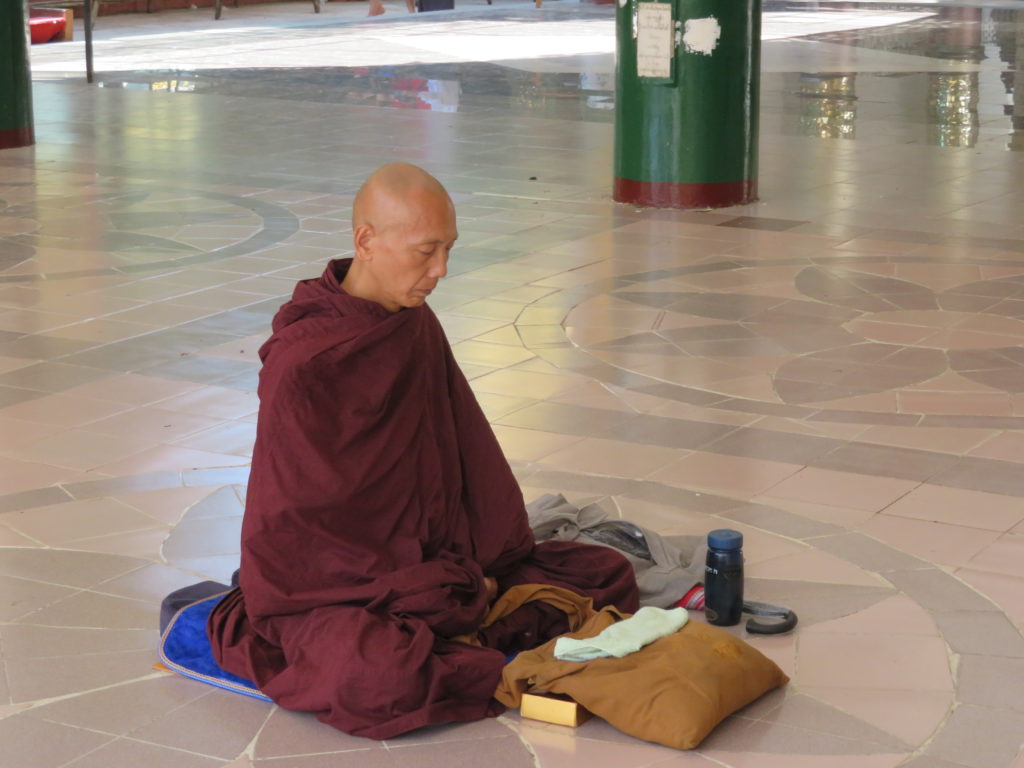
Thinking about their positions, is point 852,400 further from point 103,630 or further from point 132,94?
point 132,94

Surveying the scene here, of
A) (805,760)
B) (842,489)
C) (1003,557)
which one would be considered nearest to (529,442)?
(842,489)

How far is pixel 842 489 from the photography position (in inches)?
174

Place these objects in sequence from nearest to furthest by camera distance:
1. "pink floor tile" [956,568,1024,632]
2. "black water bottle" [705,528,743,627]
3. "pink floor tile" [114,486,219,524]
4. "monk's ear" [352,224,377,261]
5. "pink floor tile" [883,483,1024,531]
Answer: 1. "monk's ear" [352,224,377,261]
2. "black water bottle" [705,528,743,627]
3. "pink floor tile" [956,568,1024,632]
4. "pink floor tile" [883,483,1024,531]
5. "pink floor tile" [114,486,219,524]

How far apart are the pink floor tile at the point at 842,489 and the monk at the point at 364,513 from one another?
57.0 inches

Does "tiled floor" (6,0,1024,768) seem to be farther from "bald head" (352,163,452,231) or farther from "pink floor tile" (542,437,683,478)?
"bald head" (352,163,452,231)

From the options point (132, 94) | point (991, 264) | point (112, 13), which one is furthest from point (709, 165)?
point (112, 13)

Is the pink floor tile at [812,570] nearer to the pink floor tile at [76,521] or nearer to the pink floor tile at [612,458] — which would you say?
the pink floor tile at [612,458]

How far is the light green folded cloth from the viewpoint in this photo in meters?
3.12

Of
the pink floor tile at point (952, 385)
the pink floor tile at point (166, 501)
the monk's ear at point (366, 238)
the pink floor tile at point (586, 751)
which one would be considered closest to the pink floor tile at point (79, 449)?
the pink floor tile at point (166, 501)

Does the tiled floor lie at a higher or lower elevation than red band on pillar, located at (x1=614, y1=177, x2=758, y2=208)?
lower

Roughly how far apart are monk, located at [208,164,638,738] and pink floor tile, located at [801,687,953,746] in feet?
2.38

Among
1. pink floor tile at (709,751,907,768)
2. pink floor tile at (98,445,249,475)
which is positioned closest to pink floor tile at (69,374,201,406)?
pink floor tile at (98,445,249,475)

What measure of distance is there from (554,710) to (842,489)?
1.66m

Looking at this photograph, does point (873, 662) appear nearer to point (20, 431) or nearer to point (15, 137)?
point (20, 431)
